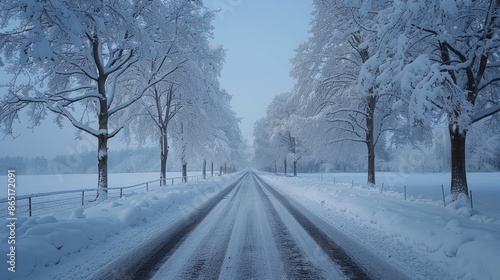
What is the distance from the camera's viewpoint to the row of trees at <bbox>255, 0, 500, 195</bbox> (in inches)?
300

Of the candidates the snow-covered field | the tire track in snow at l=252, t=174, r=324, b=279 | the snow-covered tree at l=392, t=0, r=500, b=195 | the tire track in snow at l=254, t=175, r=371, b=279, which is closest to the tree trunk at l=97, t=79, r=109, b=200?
the snow-covered field

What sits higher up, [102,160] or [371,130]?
[371,130]

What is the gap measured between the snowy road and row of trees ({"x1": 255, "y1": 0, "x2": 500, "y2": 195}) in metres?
4.49

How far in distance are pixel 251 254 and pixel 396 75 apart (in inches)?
244

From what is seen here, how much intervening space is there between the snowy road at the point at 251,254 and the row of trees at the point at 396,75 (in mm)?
4495

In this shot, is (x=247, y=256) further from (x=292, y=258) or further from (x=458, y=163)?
(x=458, y=163)

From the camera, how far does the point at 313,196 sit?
14875mm

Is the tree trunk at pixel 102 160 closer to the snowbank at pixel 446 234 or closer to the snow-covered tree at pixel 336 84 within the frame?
Result: the snowbank at pixel 446 234

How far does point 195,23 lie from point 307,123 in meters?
9.26

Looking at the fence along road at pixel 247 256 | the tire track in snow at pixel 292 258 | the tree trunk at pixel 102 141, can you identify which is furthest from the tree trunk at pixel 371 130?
the tree trunk at pixel 102 141

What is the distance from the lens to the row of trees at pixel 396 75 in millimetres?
7617

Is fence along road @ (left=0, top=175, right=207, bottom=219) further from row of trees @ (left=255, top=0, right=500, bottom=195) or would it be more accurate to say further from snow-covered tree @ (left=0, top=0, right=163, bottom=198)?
row of trees @ (left=255, top=0, right=500, bottom=195)

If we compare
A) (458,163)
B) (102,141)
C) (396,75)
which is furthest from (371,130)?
(102,141)

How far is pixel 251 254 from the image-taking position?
214 inches
